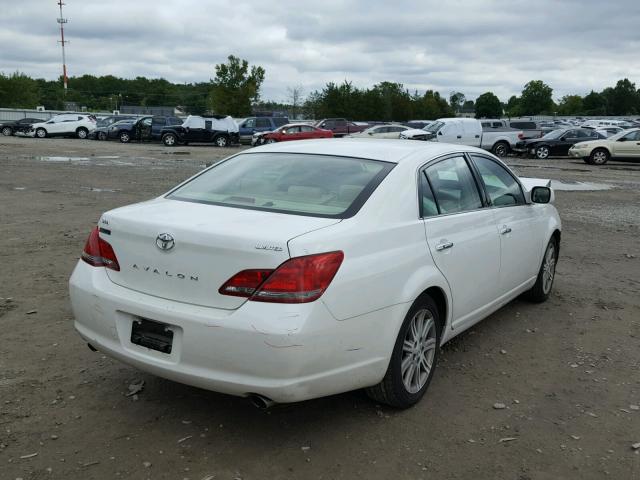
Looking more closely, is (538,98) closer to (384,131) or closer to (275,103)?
(275,103)

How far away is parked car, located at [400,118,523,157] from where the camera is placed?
2927 cm

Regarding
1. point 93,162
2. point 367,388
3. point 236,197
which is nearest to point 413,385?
point 367,388

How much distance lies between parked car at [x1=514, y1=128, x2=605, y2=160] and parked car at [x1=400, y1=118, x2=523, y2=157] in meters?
1.37

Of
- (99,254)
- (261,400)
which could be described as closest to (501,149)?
(99,254)

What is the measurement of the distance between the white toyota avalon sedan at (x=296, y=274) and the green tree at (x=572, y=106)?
486 feet

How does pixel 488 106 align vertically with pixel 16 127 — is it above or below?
above

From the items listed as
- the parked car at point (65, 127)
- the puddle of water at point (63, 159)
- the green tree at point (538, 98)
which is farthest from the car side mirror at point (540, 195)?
the green tree at point (538, 98)

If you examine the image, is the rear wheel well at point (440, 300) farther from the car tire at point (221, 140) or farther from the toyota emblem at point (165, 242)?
the car tire at point (221, 140)

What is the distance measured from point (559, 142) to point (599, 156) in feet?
8.22

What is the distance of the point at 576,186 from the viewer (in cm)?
1708

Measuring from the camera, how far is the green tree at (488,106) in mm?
124500

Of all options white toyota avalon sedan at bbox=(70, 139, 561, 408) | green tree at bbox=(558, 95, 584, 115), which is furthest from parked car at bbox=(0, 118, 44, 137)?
green tree at bbox=(558, 95, 584, 115)

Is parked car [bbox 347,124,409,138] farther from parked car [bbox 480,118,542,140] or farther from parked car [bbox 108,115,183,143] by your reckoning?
parked car [bbox 108,115,183,143]

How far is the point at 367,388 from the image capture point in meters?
3.69
